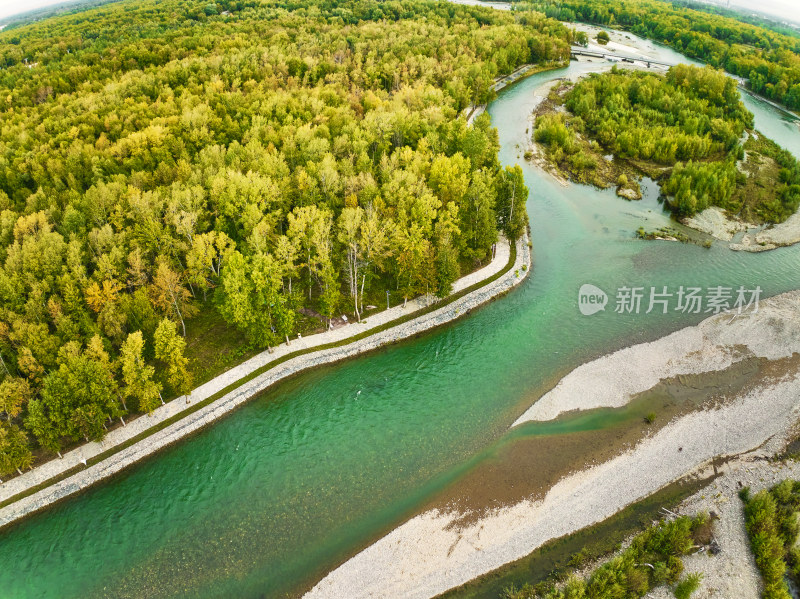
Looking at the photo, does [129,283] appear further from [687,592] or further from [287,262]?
[687,592]

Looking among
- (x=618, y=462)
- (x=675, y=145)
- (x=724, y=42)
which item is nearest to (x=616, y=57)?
(x=724, y=42)

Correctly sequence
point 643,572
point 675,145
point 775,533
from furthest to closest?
1. point 675,145
2. point 775,533
3. point 643,572

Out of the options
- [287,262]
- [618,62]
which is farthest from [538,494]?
[618,62]

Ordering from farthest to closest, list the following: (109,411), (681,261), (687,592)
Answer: (681,261)
(109,411)
(687,592)

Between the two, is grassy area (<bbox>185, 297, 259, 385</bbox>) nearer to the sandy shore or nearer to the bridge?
the sandy shore

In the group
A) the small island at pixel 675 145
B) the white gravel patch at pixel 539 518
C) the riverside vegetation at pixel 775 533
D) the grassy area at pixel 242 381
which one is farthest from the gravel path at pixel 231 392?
the small island at pixel 675 145

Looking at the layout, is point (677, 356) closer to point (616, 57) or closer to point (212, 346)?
point (212, 346)

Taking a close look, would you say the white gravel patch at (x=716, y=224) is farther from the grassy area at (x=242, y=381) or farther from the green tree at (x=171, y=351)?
the green tree at (x=171, y=351)
